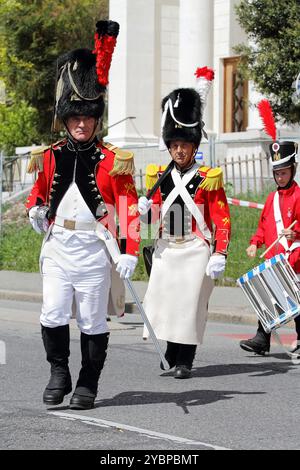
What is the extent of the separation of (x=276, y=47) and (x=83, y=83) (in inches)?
576

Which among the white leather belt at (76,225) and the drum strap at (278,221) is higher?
the white leather belt at (76,225)

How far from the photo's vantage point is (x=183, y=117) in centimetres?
967

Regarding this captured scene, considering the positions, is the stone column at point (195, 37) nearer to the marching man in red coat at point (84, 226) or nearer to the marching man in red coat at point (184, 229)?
the marching man in red coat at point (184, 229)

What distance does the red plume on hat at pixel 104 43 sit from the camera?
314 inches

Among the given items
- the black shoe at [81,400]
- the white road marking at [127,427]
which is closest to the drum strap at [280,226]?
the black shoe at [81,400]

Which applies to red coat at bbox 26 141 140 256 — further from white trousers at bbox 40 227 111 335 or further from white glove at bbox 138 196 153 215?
white glove at bbox 138 196 153 215

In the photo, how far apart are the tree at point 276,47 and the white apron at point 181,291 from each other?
12.7 meters

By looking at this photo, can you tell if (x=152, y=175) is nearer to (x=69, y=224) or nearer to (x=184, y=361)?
(x=184, y=361)

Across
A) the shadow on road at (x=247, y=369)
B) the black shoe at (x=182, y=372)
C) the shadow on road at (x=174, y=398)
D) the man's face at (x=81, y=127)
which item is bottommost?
the shadow on road at (x=247, y=369)

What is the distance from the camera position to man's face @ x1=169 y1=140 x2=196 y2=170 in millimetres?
9680

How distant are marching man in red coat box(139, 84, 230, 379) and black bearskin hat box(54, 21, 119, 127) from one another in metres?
1.54

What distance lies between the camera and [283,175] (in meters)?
11.0

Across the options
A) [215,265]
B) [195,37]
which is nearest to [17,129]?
[195,37]
